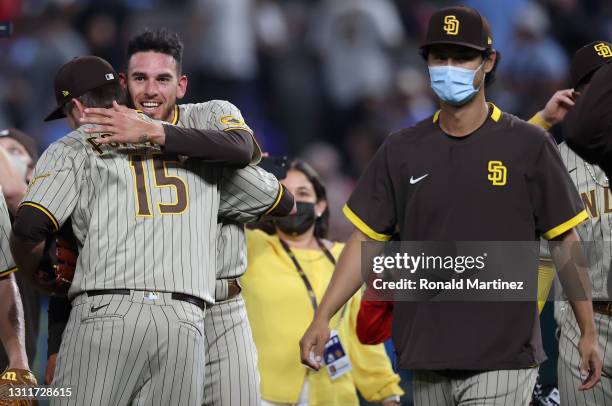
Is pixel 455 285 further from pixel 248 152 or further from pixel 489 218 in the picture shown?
pixel 248 152

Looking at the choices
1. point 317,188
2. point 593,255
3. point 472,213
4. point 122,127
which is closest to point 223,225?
point 122,127

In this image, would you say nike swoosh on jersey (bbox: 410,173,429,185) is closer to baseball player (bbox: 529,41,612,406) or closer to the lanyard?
baseball player (bbox: 529,41,612,406)

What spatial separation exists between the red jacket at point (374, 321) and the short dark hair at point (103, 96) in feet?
4.95

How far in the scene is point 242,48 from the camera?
13.2 m

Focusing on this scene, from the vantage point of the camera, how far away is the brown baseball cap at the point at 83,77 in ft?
16.7

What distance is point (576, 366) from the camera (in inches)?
225

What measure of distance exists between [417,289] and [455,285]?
16cm

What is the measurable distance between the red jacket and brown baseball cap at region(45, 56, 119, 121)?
1.58 metres

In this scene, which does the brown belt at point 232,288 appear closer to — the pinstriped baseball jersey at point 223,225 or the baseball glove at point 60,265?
the pinstriped baseball jersey at point 223,225

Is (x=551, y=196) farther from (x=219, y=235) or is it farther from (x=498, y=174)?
(x=219, y=235)

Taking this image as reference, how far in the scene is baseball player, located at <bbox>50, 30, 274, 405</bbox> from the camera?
17.3 feet

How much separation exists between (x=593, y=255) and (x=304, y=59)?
8.00 m

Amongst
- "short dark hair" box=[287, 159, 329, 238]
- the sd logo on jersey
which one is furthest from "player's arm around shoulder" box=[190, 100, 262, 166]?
"short dark hair" box=[287, 159, 329, 238]

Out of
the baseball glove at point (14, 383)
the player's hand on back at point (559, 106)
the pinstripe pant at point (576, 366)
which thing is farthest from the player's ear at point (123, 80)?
the pinstripe pant at point (576, 366)
